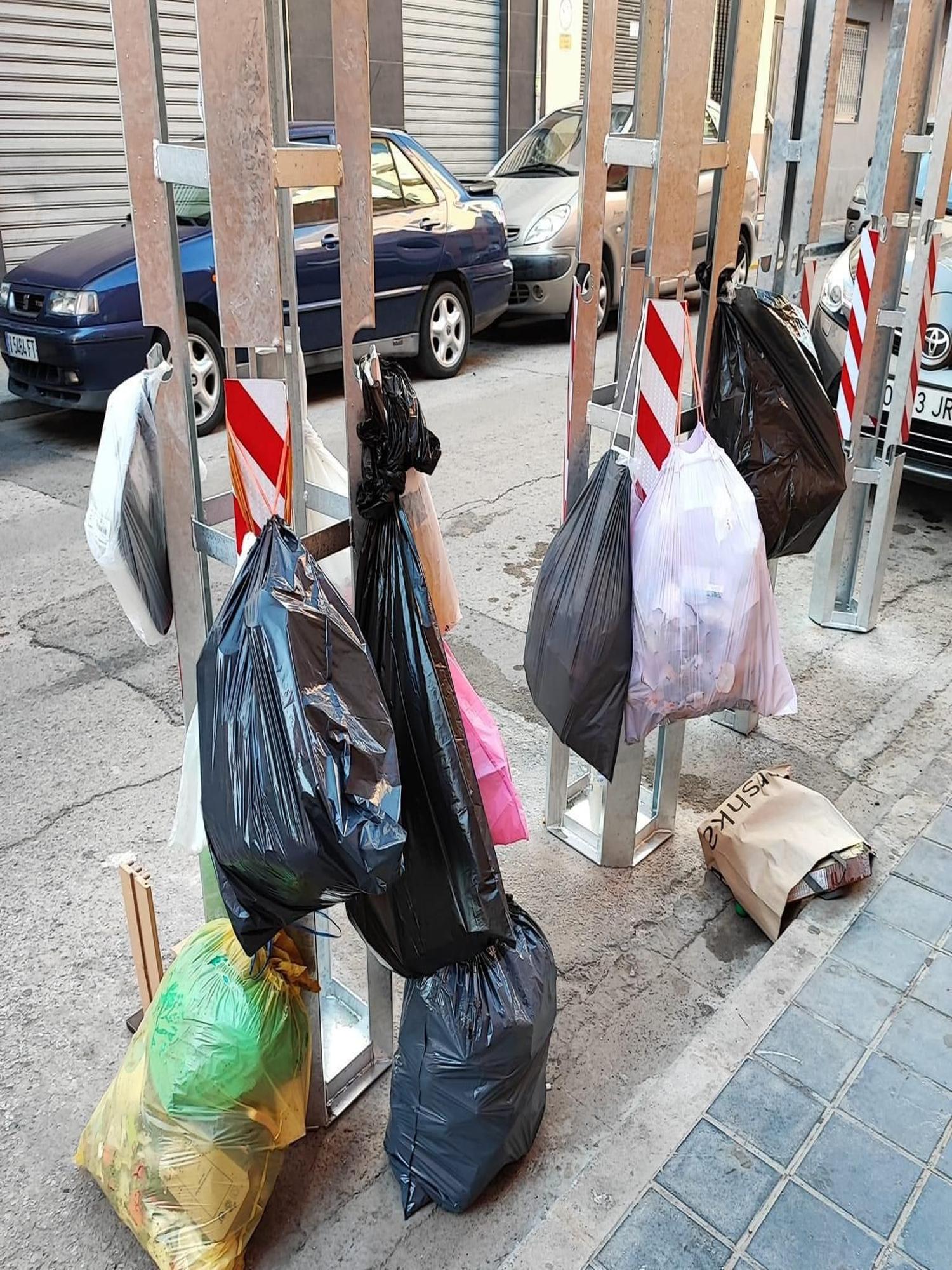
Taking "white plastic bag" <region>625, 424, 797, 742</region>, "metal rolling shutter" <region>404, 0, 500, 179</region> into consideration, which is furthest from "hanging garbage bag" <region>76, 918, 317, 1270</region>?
"metal rolling shutter" <region>404, 0, 500, 179</region>

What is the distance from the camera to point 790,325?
3.03 m

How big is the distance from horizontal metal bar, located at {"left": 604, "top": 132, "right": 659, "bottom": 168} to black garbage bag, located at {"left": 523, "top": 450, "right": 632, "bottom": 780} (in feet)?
2.14

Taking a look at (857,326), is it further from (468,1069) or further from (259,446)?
(468,1069)

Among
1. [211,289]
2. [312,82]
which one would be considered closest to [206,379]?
[211,289]

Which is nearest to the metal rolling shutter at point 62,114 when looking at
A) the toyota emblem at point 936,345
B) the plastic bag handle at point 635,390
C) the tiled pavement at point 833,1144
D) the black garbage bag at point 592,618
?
the toyota emblem at point 936,345

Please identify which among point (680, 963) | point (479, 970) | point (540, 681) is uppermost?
point (540, 681)

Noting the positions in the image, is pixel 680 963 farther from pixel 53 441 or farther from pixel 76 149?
pixel 76 149

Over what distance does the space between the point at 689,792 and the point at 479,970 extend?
5.33ft

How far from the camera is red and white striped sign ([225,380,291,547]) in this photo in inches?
72.2

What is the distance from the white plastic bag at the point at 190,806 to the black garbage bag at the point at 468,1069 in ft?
1.67

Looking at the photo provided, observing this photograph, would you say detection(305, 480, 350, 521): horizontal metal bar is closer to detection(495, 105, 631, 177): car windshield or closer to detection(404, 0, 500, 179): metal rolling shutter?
detection(495, 105, 631, 177): car windshield

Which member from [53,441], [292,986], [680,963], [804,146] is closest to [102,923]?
[292,986]

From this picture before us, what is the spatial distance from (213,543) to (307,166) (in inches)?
28.2

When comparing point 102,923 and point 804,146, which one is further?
point 804,146
